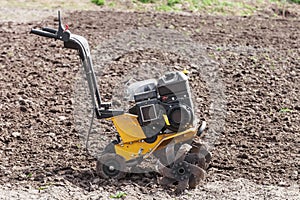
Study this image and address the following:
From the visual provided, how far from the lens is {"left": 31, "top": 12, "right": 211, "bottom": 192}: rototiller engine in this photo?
21.0ft

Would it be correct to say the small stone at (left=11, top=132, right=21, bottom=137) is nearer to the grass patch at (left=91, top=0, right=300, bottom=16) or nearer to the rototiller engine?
the rototiller engine

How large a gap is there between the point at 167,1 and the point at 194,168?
25.5 ft

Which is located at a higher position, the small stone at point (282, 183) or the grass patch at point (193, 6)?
the grass patch at point (193, 6)

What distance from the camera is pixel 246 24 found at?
12391 mm

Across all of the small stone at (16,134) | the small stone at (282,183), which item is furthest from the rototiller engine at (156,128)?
the small stone at (16,134)

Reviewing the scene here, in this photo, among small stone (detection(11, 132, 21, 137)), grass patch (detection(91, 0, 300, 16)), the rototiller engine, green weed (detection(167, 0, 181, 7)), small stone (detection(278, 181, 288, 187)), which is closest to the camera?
the rototiller engine

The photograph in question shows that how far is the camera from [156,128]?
654 centimetres

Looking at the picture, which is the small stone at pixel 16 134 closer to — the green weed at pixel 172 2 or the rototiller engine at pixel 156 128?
the rototiller engine at pixel 156 128

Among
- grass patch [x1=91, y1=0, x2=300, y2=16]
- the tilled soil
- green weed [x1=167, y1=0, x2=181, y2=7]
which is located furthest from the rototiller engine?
green weed [x1=167, y1=0, x2=181, y2=7]

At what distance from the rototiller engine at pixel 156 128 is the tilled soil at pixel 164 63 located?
0.23 metres

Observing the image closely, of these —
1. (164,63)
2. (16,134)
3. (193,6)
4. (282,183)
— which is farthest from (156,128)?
(193,6)

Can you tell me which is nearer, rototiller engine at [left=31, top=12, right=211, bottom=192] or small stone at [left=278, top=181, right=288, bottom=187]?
rototiller engine at [left=31, top=12, right=211, bottom=192]

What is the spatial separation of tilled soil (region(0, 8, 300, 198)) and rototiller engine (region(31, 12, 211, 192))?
0.23m

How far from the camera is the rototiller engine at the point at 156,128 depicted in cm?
641
